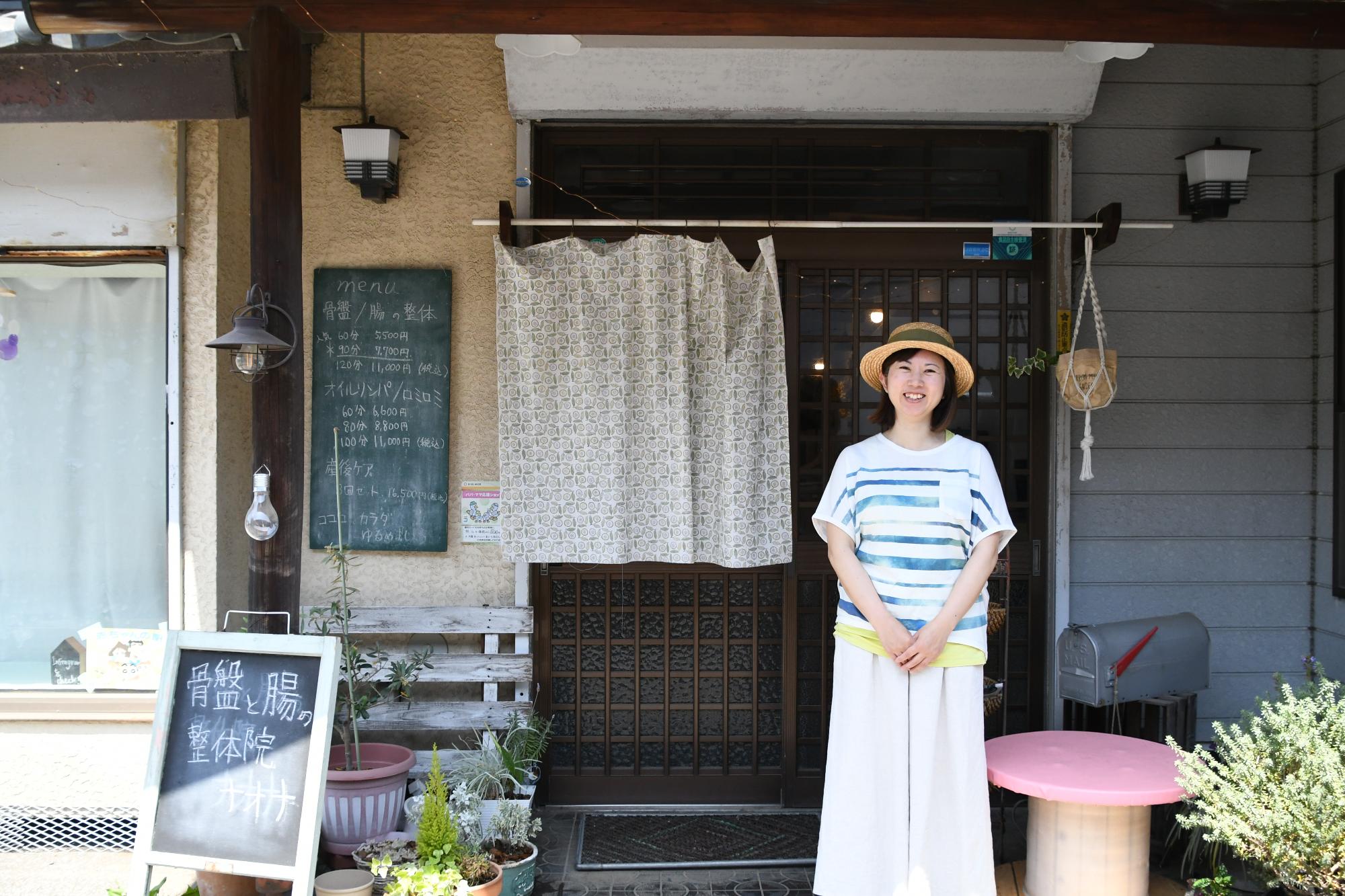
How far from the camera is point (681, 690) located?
5.54 meters

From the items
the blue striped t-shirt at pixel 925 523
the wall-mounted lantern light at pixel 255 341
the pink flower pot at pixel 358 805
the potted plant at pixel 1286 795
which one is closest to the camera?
the potted plant at pixel 1286 795

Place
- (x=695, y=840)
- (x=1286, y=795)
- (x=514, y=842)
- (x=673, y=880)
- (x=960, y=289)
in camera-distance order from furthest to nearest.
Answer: (x=960, y=289), (x=695, y=840), (x=673, y=880), (x=514, y=842), (x=1286, y=795)

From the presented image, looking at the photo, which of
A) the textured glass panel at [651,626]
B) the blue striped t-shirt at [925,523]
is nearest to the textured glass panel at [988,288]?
the blue striped t-shirt at [925,523]

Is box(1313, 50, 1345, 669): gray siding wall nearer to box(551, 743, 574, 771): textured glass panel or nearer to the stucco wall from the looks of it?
box(551, 743, 574, 771): textured glass panel

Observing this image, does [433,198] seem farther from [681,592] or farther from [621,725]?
[621,725]

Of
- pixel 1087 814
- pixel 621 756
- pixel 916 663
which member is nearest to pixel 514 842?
pixel 621 756

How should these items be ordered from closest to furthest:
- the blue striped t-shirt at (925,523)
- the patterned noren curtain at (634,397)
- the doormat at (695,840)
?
the blue striped t-shirt at (925,523) < the doormat at (695,840) < the patterned noren curtain at (634,397)

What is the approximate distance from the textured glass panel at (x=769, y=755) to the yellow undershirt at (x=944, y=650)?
1789mm

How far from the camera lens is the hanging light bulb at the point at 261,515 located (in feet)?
12.7

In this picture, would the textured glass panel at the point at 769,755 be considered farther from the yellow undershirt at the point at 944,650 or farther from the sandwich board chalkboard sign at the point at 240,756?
the sandwich board chalkboard sign at the point at 240,756

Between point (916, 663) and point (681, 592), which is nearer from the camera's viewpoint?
point (916, 663)

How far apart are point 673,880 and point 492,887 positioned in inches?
38.7

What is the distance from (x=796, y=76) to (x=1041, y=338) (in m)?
1.92

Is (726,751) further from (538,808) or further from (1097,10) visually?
(1097,10)
